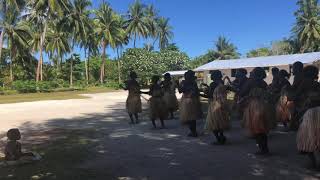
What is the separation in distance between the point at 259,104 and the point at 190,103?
2943 mm

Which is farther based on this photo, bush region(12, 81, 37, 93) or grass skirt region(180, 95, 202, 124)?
bush region(12, 81, 37, 93)

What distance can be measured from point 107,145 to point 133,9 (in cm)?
7111

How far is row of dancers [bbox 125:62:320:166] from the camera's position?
7.03m

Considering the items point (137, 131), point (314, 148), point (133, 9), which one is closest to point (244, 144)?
point (314, 148)

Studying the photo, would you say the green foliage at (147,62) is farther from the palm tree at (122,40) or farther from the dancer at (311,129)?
the dancer at (311,129)

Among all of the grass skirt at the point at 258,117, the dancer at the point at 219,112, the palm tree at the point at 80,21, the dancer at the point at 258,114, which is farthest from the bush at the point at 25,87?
the grass skirt at the point at 258,117

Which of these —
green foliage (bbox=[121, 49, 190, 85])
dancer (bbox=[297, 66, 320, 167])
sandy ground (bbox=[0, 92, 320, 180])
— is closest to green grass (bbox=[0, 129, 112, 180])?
sandy ground (bbox=[0, 92, 320, 180])

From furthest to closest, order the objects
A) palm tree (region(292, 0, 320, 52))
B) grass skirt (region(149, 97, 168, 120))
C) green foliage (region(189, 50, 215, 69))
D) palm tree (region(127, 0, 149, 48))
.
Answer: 1. green foliage (region(189, 50, 215, 69))
2. palm tree (region(127, 0, 149, 48))
3. palm tree (region(292, 0, 320, 52))
4. grass skirt (region(149, 97, 168, 120))

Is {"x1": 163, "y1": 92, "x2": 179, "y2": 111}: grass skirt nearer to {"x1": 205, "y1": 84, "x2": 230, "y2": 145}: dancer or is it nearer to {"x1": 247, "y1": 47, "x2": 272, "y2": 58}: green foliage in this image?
{"x1": 205, "y1": 84, "x2": 230, "y2": 145}: dancer

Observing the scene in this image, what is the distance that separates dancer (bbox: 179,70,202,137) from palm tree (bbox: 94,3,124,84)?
6200cm

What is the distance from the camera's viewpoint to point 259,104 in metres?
8.14

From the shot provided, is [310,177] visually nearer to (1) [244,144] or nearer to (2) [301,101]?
(2) [301,101]

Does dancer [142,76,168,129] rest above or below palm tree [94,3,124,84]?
below

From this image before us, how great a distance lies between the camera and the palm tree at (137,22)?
79375 mm
